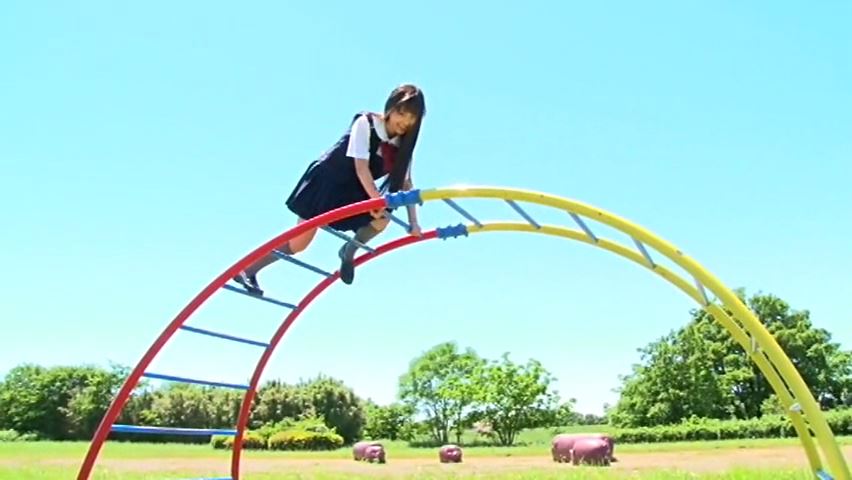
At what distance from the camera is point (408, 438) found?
3222cm

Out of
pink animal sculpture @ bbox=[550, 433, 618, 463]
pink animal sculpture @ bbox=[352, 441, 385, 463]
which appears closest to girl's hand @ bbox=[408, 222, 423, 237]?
pink animal sculpture @ bbox=[550, 433, 618, 463]

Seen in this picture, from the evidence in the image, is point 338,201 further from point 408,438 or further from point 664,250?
point 408,438

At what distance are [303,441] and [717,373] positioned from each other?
22.8m

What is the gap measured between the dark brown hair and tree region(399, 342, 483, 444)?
1072 inches

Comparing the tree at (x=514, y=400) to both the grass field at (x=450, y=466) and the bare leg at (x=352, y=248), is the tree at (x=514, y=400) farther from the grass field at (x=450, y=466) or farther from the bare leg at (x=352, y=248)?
the bare leg at (x=352, y=248)

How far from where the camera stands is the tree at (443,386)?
31.4 meters

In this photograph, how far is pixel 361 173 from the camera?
13.3 feet

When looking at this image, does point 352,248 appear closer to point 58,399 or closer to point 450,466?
point 450,466

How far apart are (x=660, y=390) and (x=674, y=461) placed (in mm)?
19915

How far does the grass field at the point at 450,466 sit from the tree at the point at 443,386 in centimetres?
948

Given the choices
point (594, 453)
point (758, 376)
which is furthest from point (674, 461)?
point (758, 376)

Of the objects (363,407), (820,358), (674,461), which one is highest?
(820,358)

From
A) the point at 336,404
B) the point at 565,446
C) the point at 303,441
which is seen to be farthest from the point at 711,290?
the point at 336,404

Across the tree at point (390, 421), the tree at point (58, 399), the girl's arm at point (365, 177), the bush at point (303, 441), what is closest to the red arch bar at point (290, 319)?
the girl's arm at point (365, 177)
